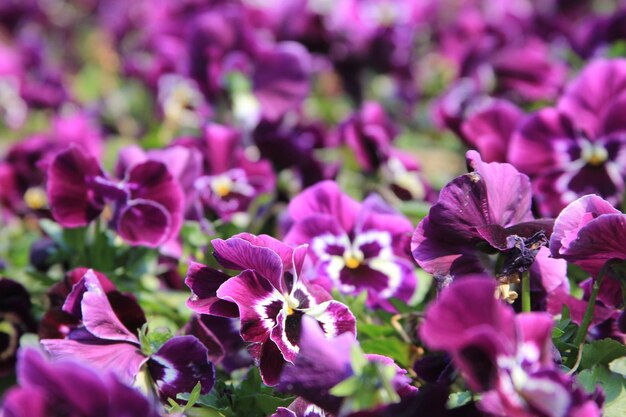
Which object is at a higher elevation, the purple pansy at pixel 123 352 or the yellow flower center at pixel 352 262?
the purple pansy at pixel 123 352

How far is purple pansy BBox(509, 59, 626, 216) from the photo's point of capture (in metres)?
1.48

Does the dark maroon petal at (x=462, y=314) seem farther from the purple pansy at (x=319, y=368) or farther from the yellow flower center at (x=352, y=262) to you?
the yellow flower center at (x=352, y=262)

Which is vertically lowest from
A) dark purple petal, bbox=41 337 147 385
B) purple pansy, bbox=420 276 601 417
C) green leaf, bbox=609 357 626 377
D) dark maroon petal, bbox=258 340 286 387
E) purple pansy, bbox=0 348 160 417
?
green leaf, bbox=609 357 626 377

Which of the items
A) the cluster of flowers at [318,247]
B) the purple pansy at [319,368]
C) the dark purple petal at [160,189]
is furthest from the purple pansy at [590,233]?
the dark purple petal at [160,189]

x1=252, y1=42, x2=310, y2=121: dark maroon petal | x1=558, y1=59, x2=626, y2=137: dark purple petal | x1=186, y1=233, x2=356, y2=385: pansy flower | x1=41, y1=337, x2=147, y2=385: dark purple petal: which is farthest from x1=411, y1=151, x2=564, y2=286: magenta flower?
x1=252, y1=42, x2=310, y2=121: dark maroon petal

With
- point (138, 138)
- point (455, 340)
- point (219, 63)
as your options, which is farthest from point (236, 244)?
point (138, 138)

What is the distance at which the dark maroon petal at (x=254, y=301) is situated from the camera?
1.01 metres

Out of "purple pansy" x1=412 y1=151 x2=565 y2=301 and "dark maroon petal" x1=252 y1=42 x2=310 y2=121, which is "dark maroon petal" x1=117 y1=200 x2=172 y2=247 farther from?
"dark maroon petal" x1=252 y1=42 x2=310 y2=121

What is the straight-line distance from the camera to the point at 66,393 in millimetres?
793

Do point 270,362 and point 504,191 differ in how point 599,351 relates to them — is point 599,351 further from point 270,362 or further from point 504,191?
point 270,362

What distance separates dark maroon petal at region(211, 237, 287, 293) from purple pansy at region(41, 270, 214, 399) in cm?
12

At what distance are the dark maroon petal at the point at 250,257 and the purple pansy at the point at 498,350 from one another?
0.26 meters

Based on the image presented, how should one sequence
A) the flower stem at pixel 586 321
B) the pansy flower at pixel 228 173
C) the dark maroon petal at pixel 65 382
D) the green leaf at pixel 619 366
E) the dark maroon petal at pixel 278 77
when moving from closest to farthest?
the dark maroon petal at pixel 65 382 < the flower stem at pixel 586 321 < the green leaf at pixel 619 366 < the pansy flower at pixel 228 173 < the dark maroon petal at pixel 278 77

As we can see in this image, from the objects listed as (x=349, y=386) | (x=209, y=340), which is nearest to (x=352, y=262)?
(x=209, y=340)
